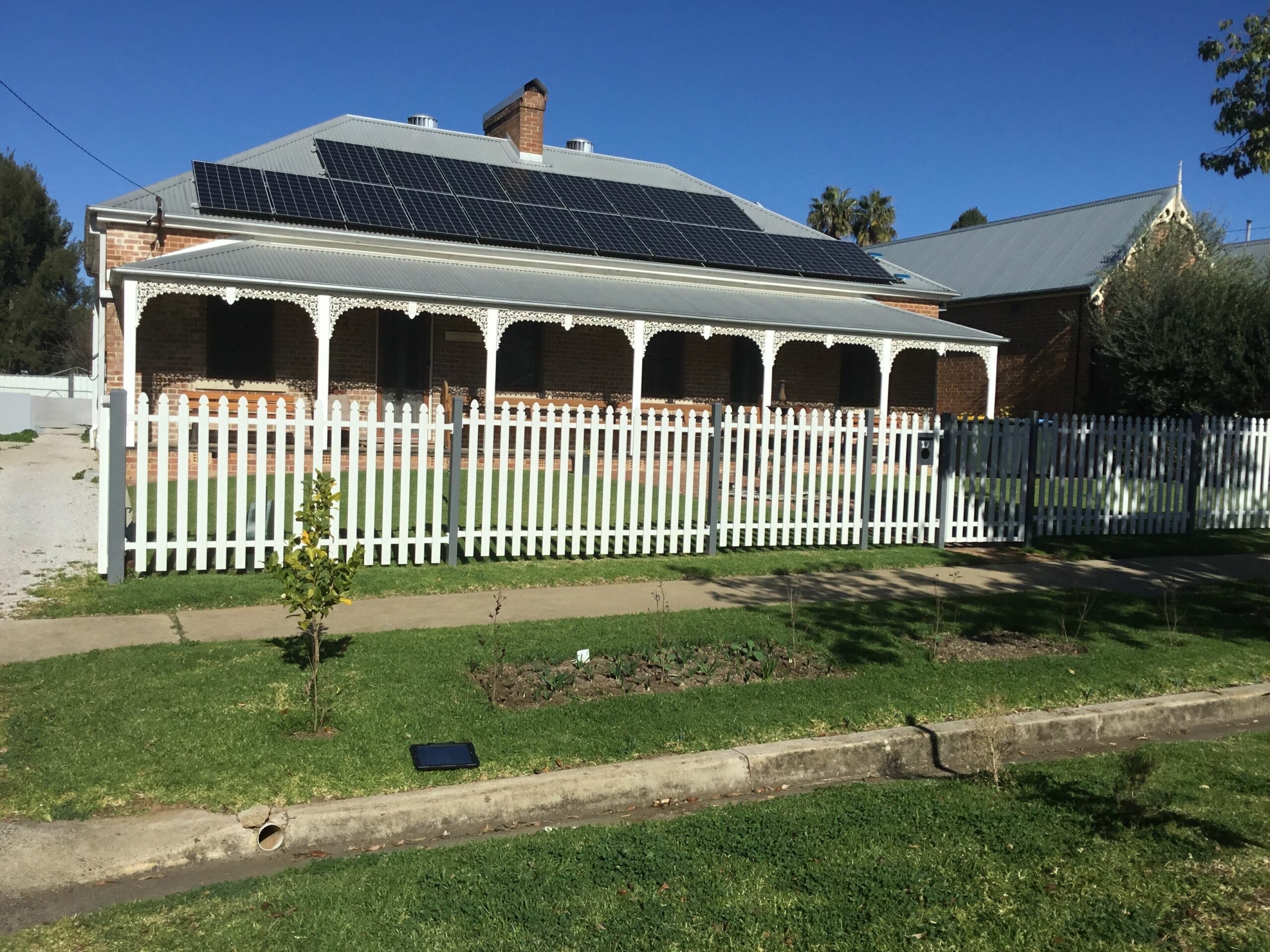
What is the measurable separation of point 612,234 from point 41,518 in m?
13.5

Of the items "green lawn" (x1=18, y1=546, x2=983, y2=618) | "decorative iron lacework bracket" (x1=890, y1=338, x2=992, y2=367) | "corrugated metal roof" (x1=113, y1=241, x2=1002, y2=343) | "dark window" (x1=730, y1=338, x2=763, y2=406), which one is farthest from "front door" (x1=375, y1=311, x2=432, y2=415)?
"green lawn" (x1=18, y1=546, x2=983, y2=618)

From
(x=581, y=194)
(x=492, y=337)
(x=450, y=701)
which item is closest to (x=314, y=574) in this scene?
(x=450, y=701)

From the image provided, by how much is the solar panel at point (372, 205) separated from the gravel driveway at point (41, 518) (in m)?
6.47

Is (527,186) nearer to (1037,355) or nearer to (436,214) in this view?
(436,214)

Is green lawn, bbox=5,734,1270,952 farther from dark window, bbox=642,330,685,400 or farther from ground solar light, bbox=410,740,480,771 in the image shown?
dark window, bbox=642,330,685,400

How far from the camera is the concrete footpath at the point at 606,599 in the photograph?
714cm

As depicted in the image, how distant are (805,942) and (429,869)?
4.77 ft

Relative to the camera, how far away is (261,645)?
6875 millimetres

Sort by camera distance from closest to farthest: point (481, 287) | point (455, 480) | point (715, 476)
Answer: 1. point (455, 480)
2. point (715, 476)
3. point (481, 287)

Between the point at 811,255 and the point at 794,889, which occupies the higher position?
the point at 811,255

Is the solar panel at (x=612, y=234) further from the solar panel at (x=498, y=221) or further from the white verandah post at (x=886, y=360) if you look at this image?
the white verandah post at (x=886, y=360)

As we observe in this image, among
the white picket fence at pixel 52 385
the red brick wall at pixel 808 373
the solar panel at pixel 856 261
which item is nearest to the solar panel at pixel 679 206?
the solar panel at pixel 856 261

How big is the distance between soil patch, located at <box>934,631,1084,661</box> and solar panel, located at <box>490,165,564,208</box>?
56.1 feet

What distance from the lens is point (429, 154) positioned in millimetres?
24219
